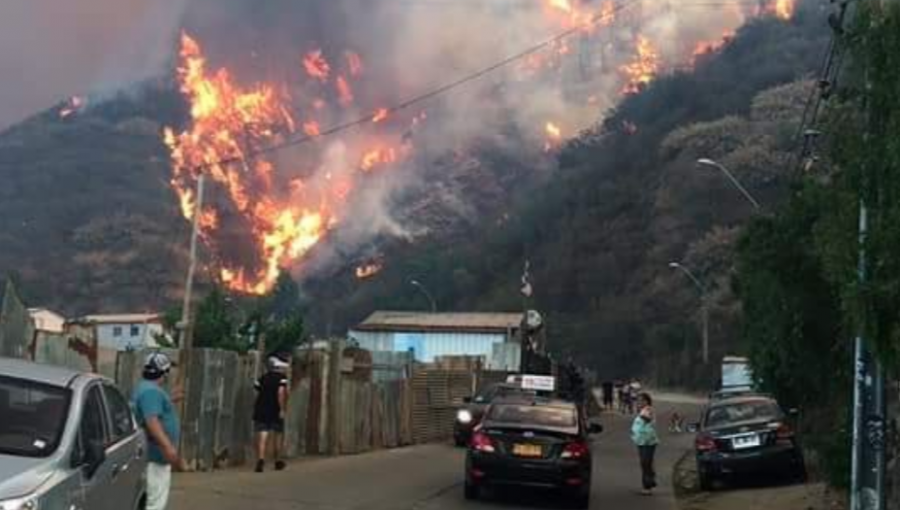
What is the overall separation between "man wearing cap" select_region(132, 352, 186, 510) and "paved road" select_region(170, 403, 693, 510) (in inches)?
149

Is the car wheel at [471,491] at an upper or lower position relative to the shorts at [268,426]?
lower

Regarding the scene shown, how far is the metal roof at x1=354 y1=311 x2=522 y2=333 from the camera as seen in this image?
178 feet

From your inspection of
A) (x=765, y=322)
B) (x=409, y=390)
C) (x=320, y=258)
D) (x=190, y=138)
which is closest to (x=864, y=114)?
(x=765, y=322)

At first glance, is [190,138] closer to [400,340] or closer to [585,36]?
[400,340]

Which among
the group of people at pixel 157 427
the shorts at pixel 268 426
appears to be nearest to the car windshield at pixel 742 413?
the shorts at pixel 268 426

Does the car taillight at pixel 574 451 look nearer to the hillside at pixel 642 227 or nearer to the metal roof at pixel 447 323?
the metal roof at pixel 447 323

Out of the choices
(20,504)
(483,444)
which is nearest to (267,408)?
(483,444)

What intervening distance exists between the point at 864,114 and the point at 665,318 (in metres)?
86.3

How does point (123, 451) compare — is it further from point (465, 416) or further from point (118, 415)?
Answer: point (465, 416)

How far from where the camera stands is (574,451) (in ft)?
53.2

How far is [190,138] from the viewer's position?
10825cm

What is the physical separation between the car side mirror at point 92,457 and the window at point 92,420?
0.14 ft

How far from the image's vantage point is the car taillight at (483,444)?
16266 millimetres

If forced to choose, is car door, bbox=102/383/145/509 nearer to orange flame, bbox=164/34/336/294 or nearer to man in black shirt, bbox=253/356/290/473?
man in black shirt, bbox=253/356/290/473
